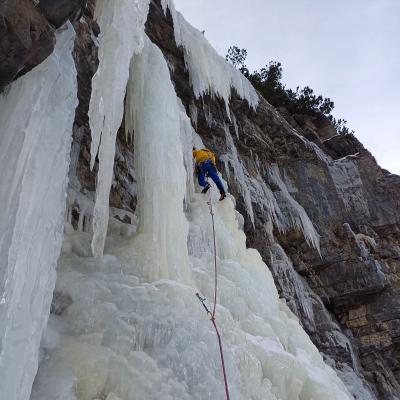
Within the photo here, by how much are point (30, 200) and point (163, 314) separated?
131 cm

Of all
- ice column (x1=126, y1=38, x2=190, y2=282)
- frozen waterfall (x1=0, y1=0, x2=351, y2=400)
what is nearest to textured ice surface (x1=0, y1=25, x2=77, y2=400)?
frozen waterfall (x1=0, y1=0, x2=351, y2=400)

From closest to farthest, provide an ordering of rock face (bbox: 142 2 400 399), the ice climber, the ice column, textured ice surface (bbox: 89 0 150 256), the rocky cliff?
1. textured ice surface (bbox: 89 0 150 256)
2. the ice column
3. the ice climber
4. the rocky cliff
5. rock face (bbox: 142 2 400 399)

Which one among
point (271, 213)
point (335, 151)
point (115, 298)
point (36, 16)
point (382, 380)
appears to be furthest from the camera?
point (335, 151)

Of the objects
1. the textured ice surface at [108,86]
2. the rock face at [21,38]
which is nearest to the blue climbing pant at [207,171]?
the textured ice surface at [108,86]

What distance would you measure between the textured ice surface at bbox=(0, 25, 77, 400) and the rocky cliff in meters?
2.21

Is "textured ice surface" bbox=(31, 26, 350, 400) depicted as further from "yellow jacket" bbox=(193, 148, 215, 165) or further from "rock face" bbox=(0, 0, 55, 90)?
"rock face" bbox=(0, 0, 55, 90)

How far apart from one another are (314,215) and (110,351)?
25.4ft

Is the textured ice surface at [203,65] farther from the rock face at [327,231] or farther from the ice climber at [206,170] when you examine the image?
the ice climber at [206,170]

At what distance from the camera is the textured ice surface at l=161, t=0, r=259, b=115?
8.30 metres

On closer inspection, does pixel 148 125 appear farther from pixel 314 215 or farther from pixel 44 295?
pixel 314 215

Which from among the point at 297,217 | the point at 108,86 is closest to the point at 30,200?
the point at 108,86

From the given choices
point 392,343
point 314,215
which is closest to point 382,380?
point 392,343

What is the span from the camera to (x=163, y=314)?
3.51 m

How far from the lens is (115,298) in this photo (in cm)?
354
